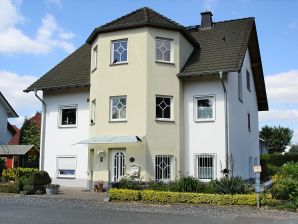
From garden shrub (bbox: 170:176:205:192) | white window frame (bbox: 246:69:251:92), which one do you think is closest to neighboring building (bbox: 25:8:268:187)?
garden shrub (bbox: 170:176:205:192)

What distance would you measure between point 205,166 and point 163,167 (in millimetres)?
2291

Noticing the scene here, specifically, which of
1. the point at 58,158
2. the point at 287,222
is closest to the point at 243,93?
the point at 58,158

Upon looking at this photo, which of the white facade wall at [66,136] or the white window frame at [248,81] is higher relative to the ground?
the white window frame at [248,81]

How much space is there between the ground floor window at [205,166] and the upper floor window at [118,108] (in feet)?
14.7

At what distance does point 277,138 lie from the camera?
65.5 meters

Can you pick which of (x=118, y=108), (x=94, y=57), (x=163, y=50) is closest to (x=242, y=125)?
(x=163, y=50)

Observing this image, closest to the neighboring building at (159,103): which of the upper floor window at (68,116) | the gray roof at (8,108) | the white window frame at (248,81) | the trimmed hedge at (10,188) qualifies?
the upper floor window at (68,116)

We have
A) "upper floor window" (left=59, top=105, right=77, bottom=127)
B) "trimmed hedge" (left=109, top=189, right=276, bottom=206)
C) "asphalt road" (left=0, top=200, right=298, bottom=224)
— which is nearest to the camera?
"asphalt road" (left=0, top=200, right=298, bottom=224)

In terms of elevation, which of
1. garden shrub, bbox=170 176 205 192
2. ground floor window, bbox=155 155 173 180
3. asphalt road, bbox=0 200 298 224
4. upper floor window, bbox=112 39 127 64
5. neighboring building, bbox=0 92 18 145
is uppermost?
upper floor window, bbox=112 39 127 64

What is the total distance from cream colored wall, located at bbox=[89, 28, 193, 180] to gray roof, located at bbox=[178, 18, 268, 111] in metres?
1.29

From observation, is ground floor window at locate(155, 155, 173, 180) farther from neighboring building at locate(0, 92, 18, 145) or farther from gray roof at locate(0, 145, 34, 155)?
neighboring building at locate(0, 92, 18, 145)

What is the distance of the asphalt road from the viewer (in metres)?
12.4

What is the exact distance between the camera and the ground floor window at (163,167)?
832 inches

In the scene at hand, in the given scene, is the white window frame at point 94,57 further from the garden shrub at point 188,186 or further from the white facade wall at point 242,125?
the garden shrub at point 188,186
